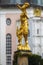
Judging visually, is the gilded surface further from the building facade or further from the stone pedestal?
the stone pedestal

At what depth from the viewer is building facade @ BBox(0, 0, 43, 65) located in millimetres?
59938

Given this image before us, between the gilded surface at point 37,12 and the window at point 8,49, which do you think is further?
the gilded surface at point 37,12

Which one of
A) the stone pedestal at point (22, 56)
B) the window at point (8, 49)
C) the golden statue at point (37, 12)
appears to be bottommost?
the stone pedestal at point (22, 56)

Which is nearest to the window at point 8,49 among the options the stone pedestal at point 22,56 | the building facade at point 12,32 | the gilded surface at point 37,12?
the building facade at point 12,32

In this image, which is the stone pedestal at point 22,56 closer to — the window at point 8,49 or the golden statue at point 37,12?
the window at point 8,49

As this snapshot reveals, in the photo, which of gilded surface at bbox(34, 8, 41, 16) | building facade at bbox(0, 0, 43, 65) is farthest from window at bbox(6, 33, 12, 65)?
gilded surface at bbox(34, 8, 41, 16)

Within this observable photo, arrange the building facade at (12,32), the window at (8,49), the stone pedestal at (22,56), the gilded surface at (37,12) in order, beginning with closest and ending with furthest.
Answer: the stone pedestal at (22,56) → the building facade at (12,32) → the window at (8,49) → the gilded surface at (37,12)

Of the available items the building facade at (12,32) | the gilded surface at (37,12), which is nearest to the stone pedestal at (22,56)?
the building facade at (12,32)

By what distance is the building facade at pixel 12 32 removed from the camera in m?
59.9

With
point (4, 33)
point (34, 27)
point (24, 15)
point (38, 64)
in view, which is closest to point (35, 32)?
point (34, 27)

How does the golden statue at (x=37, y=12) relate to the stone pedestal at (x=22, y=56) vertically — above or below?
above

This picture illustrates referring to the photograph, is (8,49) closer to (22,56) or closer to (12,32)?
(12,32)

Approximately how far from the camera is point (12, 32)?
201ft

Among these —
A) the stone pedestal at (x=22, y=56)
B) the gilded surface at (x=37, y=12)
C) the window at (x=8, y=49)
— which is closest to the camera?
the stone pedestal at (x=22, y=56)
